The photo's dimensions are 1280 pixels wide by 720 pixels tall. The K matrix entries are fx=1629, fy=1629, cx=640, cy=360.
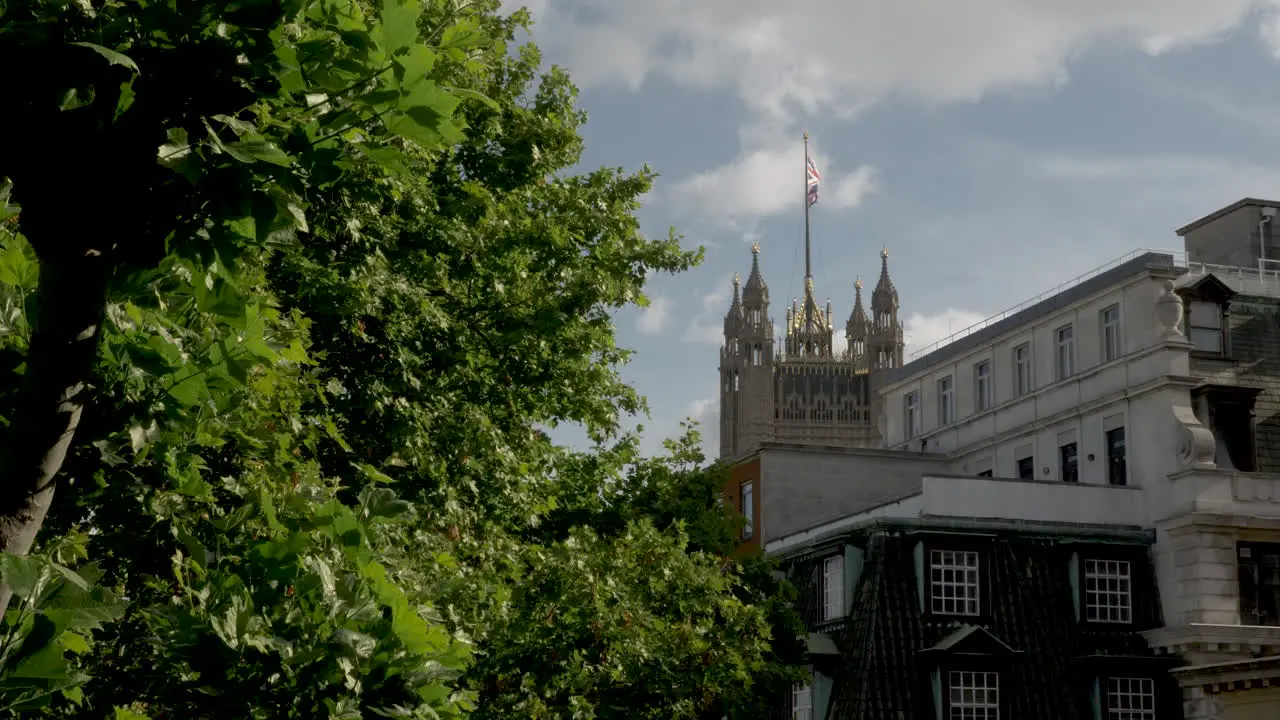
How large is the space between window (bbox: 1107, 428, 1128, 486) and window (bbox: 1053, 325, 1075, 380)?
3.11 meters

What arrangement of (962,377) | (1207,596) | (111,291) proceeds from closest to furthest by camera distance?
(111,291) < (1207,596) < (962,377)

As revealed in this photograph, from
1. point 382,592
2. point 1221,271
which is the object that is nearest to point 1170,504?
point 1221,271

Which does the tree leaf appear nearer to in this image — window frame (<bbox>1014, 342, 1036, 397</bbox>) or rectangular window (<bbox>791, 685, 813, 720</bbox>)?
rectangular window (<bbox>791, 685, 813, 720</bbox>)

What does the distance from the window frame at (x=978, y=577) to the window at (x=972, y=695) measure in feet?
6.23

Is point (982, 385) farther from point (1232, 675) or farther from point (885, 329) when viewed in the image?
point (885, 329)

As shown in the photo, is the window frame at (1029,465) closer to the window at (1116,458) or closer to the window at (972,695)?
the window at (1116,458)

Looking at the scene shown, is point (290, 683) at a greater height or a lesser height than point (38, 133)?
lesser

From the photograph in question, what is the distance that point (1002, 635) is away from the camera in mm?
51062

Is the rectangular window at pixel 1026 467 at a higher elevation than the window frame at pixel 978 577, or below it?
higher

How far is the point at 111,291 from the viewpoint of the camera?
646cm

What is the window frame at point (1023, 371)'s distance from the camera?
60.5 m

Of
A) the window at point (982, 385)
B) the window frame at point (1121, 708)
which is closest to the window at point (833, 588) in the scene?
the window frame at point (1121, 708)

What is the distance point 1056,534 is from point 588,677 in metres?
28.4

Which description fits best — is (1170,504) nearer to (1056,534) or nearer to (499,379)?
(1056,534)
